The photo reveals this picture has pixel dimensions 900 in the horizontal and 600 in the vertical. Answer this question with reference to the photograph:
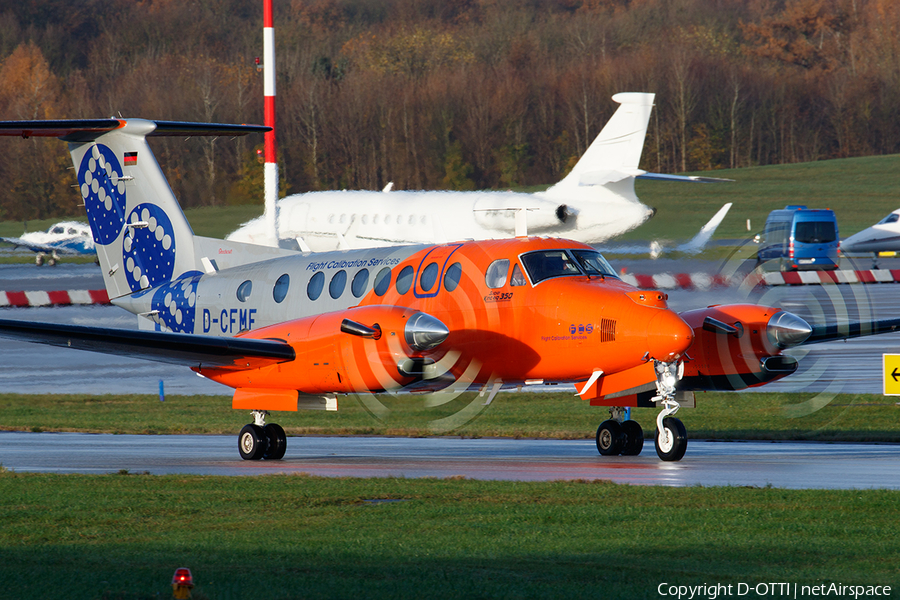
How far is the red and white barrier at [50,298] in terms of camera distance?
1532 inches

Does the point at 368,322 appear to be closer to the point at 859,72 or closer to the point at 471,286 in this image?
the point at 471,286

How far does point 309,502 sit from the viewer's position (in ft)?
38.2

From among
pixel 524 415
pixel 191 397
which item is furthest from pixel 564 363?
pixel 191 397

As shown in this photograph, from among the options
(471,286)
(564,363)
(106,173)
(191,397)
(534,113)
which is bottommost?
(191,397)

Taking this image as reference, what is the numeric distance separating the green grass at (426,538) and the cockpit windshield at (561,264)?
3880mm

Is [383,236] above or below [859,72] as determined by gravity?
below

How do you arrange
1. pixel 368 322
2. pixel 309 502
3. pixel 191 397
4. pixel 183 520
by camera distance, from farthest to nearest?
1. pixel 191 397
2. pixel 368 322
3. pixel 309 502
4. pixel 183 520

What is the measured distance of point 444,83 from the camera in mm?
69125

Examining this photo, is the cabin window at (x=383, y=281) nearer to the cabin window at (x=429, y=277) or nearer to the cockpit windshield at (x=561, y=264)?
the cabin window at (x=429, y=277)

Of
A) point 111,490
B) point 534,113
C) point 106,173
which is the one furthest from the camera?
point 534,113

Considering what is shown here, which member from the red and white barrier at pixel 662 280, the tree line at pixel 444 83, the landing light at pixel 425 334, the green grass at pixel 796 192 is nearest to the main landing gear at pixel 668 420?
the landing light at pixel 425 334

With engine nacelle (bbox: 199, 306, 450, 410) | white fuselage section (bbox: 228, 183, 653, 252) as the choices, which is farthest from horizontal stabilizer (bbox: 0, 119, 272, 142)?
white fuselage section (bbox: 228, 183, 653, 252)

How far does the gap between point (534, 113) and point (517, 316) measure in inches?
2347

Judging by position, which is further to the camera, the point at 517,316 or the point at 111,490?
the point at 517,316
